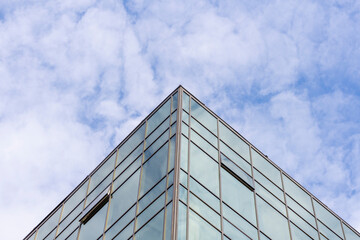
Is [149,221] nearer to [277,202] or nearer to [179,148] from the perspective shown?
[179,148]

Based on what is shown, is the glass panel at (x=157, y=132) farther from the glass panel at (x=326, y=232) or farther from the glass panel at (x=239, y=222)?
the glass panel at (x=326, y=232)

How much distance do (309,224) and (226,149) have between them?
20.2ft

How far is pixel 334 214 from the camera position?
109 ft

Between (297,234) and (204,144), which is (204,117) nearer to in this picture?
(204,144)

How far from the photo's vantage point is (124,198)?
86.4 feet

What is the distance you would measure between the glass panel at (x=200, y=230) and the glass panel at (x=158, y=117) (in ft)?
21.8

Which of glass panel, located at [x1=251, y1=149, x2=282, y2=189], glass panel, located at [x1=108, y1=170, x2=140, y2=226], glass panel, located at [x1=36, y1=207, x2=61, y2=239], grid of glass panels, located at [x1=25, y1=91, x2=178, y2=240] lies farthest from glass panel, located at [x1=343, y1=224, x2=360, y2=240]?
glass panel, located at [x1=36, y1=207, x2=61, y2=239]

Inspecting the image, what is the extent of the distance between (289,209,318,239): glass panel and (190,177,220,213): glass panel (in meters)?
6.14

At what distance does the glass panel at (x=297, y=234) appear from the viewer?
28.0 meters

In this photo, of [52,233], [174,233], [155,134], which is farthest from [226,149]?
[52,233]

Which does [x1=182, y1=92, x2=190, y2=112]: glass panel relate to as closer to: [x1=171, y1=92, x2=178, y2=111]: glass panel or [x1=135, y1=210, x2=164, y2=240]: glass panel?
[x1=171, y1=92, x2=178, y2=111]: glass panel

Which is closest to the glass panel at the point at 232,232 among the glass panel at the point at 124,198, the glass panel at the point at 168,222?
the glass panel at the point at 168,222

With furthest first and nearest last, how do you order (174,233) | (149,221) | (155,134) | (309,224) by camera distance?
(309,224) < (155,134) < (149,221) < (174,233)

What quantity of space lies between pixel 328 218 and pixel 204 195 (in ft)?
36.2
